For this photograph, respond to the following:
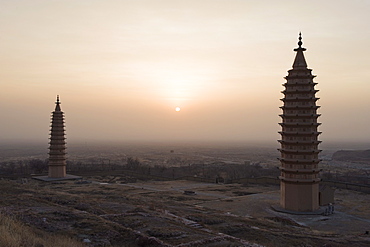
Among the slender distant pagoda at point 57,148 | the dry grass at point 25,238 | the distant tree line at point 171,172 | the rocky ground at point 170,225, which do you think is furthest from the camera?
the distant tree line at point 171,172

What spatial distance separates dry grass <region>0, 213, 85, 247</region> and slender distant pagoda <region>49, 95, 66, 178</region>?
36.2 meters

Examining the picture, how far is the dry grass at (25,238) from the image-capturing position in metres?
10.1

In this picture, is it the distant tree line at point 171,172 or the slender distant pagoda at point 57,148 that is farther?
the distant tree line at point 171,172

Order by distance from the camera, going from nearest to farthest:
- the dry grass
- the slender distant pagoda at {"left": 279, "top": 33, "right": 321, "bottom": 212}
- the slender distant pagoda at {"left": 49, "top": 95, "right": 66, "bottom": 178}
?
1. the dry grass
2. the slender distant pagoda at {"left": 279, "top": 33, "right": 321, "bottom": 212}
3. the slender distant pagoda at {"left": 49, "top": 95, "right": 66, "bottom": 178}

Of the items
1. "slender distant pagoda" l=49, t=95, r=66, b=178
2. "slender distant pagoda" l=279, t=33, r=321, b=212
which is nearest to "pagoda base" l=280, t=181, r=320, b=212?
"slender distant pagoda" l=279, t=33, r=321, b=212

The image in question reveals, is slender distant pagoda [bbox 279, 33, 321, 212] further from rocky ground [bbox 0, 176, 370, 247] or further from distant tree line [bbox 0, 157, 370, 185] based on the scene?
distant tree line [bbox 0, 157, 370, 185]

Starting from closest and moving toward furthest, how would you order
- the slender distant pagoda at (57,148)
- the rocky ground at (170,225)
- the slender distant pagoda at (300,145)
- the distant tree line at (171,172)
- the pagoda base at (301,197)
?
the rocky ground at (170,225) → the pagoda base at (301,197) → the slender distant pagoda at (300,145) → the slender distant pagoda at (57,148) → the distant tree line at (171,172)

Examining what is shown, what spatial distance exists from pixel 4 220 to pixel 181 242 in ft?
20.2

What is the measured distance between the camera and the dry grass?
10079 millimetres

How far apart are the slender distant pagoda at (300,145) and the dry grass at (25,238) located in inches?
735

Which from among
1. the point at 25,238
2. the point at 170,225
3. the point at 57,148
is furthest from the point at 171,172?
the point at 25,238

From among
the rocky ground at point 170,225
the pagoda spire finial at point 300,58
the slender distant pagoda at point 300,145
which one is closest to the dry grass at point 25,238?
the rocky ground at point 170,225

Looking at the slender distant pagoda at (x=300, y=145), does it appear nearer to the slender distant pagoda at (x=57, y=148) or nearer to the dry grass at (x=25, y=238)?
the dry grass at (x=25, y=238)

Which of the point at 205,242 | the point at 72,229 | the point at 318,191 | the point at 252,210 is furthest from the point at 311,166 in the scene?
the point at 72,229
